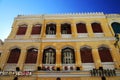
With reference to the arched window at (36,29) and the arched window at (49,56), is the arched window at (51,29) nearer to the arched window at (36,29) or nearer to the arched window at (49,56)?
the arched window at (36,29)

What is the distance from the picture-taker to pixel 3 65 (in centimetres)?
1644

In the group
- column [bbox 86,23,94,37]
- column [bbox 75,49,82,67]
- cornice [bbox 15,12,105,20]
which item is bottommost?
column [bbox 75,49,82,67]

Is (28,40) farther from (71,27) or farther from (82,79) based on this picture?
(82,79)

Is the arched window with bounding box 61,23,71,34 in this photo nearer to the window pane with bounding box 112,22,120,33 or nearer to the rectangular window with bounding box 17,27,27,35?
the rectangular window with bounding box 17,27,27,35

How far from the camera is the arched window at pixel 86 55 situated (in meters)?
16.5

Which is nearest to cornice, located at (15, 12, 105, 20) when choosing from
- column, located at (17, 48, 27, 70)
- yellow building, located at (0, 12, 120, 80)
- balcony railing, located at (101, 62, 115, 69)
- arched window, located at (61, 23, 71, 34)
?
yellow building, located at (0, 12, 120, 80)

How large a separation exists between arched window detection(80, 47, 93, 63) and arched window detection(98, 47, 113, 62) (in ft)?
3.19

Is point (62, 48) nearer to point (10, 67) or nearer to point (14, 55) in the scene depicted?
point (14, 55)

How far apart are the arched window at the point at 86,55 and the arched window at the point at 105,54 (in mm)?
972

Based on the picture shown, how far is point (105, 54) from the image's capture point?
16.8 m

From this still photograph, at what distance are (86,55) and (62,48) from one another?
7.89 feet

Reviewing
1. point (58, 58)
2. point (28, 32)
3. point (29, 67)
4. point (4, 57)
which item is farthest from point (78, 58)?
point (4, 57)

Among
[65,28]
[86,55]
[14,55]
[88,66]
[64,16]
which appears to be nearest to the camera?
[88,66]

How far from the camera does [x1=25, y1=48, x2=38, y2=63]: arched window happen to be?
16.7 meters
